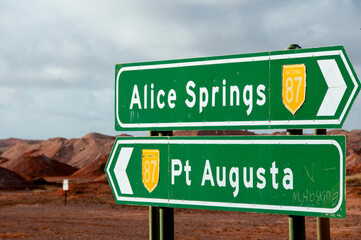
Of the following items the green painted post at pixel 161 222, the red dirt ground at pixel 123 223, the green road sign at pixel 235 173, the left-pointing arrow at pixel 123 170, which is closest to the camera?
the green road sign at pixel 235 173

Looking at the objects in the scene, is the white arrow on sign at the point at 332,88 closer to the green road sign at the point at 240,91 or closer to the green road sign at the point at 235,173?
the green road sign at the point at 240,91

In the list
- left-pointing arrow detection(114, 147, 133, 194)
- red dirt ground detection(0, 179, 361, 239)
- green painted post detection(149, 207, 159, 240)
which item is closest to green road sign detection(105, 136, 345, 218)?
left-pointing arrow detection(114, 147, 133, 194)

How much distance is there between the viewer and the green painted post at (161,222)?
12.9 feet

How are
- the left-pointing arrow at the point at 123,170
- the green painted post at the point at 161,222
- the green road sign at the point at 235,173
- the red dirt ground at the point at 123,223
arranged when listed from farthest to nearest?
the red dirt ground at the point at 123,223
the left-pointing arrow at the point at 123,170
the green painted post at the point at 161,222
the green road sign at the point at 235,173

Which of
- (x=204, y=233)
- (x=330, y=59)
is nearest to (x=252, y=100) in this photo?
(x=330, y=59)

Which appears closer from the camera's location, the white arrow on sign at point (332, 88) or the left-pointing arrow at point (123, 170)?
the white arrow on sign at point (332, 88)

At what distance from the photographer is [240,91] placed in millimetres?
3676

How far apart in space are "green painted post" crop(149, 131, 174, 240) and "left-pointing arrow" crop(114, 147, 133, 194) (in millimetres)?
296

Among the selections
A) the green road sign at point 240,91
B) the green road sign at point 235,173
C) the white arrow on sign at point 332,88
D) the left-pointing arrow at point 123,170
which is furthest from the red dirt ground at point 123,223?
the white arrow on sign at point 332,88

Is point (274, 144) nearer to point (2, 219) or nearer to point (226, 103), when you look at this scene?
point (226, 103)

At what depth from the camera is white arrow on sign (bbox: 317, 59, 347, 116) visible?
128 inches

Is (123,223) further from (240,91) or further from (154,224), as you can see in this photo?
(240,91)

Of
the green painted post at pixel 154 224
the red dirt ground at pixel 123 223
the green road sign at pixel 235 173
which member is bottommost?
the red dirt ground at pixel 123 223

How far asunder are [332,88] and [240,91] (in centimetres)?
74
